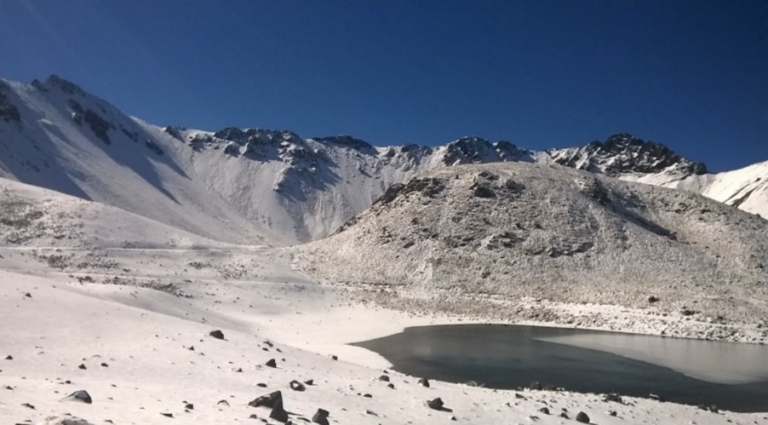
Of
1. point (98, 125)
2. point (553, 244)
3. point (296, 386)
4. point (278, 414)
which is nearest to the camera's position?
point (278, 414)

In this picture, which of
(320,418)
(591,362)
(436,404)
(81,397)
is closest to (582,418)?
(436,404)

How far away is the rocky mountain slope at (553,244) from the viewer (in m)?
56.5

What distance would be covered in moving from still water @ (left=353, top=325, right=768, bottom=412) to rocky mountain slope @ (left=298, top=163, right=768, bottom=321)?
42.3 feet

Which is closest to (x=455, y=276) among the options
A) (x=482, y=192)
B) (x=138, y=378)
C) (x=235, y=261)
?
(x=482, y=192)

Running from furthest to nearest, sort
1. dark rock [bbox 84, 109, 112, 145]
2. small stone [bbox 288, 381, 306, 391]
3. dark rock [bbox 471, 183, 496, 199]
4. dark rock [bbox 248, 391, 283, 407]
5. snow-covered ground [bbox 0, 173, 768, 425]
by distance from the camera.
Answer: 1. dark rock [bbox 84, 109, 112, 145]
2. dark rock [bbox 471, 183, 496, 199]
3. small stone [bbox 288, 381, 306, 391]
4. dark rock [bbox 248, 391, 283, 407]
5. snow-covered ground [bbox 0, 173, 768, 425]

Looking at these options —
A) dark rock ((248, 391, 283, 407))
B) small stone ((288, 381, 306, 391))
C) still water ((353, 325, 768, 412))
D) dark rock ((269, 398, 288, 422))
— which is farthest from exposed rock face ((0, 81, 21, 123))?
dark rock ((269, 398, 288, 422))

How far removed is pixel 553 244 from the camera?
65.8 metres

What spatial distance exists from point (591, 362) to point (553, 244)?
36199 millimetres

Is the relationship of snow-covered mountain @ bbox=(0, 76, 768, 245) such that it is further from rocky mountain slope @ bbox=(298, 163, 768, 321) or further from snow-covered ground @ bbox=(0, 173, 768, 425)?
snow-covered ground @ bbox=(0, 173, 768, 425)

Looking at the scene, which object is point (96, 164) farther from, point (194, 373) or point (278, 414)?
point (278, 414)

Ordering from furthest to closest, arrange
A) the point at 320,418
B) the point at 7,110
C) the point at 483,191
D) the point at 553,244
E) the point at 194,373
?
the point at 7,110 → the point at 483,191 → the point at 553,244 → the point at 194,373 → the point at 320,418

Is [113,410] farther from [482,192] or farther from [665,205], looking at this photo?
[665,205]

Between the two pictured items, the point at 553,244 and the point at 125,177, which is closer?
the point at 553,244

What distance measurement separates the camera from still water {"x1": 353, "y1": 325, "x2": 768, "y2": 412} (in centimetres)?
2444
